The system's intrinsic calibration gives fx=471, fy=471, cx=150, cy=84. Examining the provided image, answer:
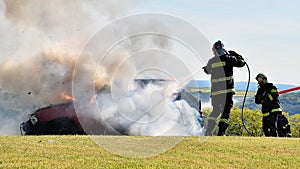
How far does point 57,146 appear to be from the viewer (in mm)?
9570

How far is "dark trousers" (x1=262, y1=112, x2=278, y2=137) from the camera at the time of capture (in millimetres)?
14570

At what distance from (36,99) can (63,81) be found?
268 cm

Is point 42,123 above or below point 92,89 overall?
below

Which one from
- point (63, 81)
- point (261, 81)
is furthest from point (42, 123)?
point (261, 81)

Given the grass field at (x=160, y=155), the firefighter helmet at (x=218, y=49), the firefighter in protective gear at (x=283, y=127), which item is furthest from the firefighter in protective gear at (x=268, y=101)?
the grass field at (x=160, y=155)

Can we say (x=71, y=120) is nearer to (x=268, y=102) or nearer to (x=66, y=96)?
(x=66, y=96)

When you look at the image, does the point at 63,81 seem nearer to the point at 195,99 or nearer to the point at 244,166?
the point at 195,99

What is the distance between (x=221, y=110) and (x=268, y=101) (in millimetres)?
2294

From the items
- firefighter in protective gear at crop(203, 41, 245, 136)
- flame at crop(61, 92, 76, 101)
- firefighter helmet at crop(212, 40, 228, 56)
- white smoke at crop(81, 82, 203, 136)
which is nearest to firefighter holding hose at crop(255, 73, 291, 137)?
firefighter in protective gear at crop(203, 41, 245, 136)

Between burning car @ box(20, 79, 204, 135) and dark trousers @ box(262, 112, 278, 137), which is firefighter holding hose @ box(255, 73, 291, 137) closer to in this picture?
dark trousers @ box(262, 112, 278, 137)

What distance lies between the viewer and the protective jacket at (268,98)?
14453mm

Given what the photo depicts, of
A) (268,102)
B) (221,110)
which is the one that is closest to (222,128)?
(221,110)

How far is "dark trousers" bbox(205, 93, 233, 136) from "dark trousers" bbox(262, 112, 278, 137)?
2243 mm

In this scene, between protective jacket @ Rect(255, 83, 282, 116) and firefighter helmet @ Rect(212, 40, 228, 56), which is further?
protective jacket @ Rect(255, 83, 282, 116)
